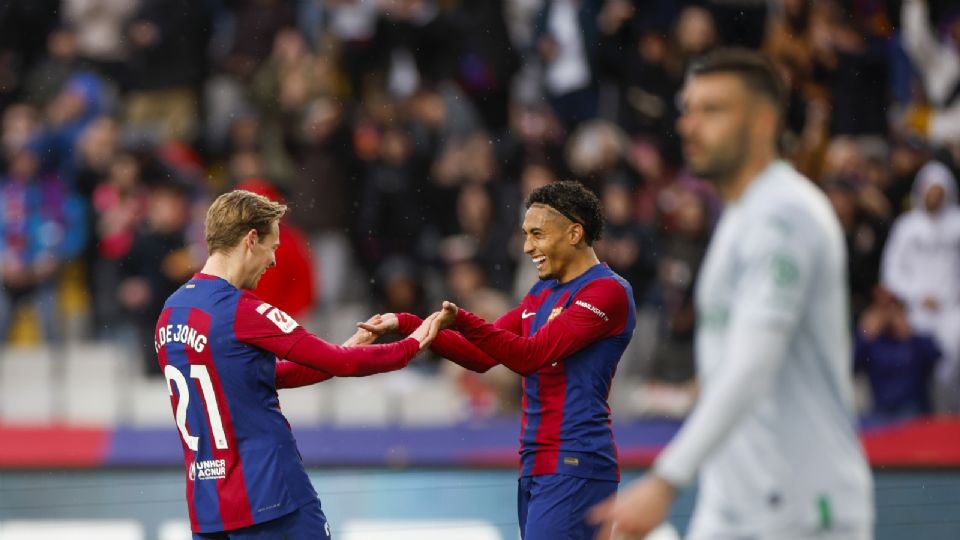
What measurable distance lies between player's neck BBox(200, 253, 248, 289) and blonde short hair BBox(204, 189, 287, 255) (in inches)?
1.1

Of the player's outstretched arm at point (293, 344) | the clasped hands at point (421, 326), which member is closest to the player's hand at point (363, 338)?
the clasped hands at point (421, 326)

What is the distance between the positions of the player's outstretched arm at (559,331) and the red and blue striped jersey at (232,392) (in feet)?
2.09

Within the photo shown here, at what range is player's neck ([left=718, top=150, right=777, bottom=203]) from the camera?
3.68 m

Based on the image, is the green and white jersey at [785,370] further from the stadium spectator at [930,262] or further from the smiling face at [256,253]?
the stadium spectator at [930,262]

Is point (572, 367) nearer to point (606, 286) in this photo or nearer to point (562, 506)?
point (606, 286)

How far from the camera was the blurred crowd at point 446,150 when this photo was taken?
11.3 metres

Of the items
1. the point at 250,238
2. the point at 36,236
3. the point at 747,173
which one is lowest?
the point at 747,173

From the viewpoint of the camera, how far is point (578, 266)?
6121mm

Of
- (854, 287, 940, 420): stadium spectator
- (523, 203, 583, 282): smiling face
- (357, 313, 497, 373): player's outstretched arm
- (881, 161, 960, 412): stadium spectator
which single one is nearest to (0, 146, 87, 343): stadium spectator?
(854, 287, 940, 420): stadium spectator

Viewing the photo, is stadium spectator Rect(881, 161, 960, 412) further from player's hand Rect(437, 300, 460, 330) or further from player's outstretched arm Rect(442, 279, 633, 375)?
player's hand Rect(437, 300, 460, 330)

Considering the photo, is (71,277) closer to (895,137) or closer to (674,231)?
(674,231)

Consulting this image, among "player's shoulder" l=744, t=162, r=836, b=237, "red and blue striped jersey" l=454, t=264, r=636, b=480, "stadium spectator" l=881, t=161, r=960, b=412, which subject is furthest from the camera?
"stadium spectator" l=881, t=161, r=960, b=412

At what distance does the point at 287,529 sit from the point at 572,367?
1338 mm

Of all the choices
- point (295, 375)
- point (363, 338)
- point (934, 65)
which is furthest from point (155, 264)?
point (934, 65)
